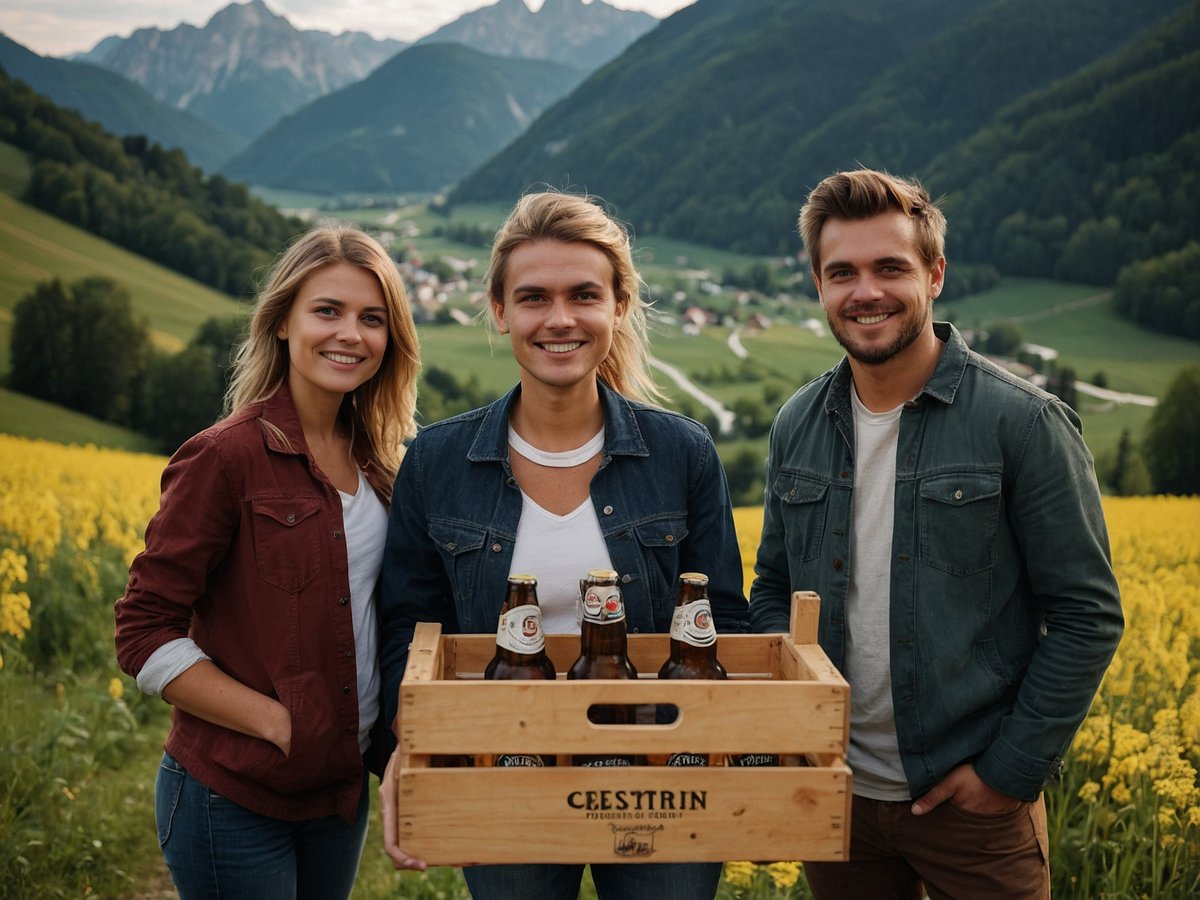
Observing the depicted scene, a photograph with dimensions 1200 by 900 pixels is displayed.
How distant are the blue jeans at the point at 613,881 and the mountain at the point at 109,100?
20.2 metres

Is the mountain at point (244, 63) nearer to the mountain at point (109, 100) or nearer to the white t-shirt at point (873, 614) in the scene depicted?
the mountain at point (109, 100)

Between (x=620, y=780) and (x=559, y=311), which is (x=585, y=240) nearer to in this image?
(x=559, y=311)

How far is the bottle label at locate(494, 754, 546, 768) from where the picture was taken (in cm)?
216

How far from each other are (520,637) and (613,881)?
0.72 meters

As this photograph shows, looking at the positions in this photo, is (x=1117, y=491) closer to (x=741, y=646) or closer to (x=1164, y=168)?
(x=1164, y=168)

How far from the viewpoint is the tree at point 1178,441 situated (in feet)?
78.5

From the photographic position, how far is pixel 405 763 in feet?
6.81

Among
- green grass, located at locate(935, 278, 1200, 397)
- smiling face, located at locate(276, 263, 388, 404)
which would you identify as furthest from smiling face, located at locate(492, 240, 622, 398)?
green grass, located at locate(935, 278, 1200, 397)

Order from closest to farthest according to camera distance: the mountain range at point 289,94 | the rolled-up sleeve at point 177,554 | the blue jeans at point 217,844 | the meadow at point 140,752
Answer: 1. the rolled-up sleeve at point 177,554
2. the blue jeans at point 217,844
3. the meadow at point 140,752
4. the mountain range at point 289,94

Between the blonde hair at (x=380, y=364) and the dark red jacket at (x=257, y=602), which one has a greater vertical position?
the blonde hair at (x=380, y=364)

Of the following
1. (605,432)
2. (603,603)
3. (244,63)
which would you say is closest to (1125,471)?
(605,432)

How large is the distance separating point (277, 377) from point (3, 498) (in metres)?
6.41

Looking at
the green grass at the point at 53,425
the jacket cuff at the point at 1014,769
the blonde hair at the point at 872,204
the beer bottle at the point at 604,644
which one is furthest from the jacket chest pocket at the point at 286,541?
the green grass at the point at 53,425

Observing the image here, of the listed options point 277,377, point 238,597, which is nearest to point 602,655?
point 238,597
